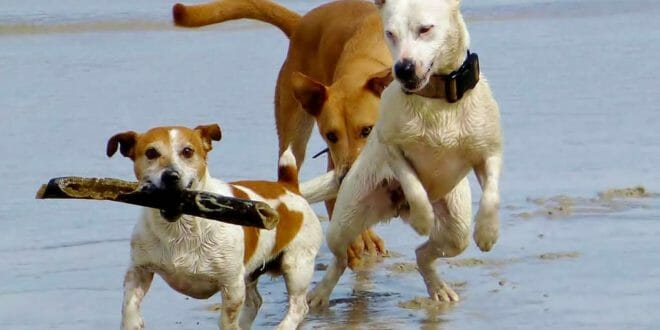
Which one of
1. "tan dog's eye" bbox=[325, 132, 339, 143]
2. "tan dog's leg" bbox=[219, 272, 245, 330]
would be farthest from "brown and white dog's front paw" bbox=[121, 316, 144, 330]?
"tan dog's eye" bbox=[325, 132, 339, 143]

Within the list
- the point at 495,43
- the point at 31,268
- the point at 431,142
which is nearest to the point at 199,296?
the point at 431,142

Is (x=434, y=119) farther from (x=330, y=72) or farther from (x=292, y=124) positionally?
(x=330, y=72)

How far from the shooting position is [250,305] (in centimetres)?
730

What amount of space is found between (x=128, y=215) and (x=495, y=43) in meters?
7.09

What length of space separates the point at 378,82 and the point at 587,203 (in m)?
1.60

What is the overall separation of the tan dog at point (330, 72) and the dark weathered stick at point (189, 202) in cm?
211

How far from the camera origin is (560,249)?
27.4 ft

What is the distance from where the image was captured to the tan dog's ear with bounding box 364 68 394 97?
852 cm


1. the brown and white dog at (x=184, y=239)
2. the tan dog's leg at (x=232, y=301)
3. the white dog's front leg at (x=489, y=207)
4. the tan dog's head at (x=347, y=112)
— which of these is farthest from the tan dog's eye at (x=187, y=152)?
the tan dog's head at (x=347, y=112)

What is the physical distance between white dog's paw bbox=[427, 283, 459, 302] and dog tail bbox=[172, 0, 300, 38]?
2.97 m

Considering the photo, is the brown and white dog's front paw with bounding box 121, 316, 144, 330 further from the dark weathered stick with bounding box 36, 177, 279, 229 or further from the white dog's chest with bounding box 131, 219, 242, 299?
the dark weathered stick with bounding box 36, 177, 279, 229

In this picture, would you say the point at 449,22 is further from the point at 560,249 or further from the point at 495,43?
the point at 495,43

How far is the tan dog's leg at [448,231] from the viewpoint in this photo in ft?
25.4

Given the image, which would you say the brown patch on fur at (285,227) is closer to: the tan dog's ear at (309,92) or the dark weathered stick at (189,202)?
the dark weathered stick at (189,202)
